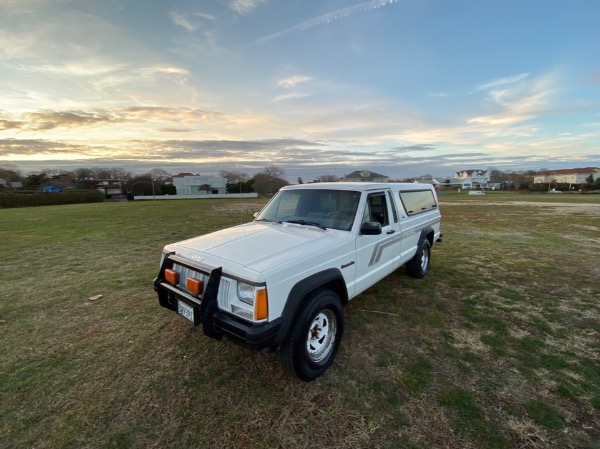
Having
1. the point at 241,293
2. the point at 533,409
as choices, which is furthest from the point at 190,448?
the point at 533,409

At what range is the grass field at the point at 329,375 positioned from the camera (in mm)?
2211

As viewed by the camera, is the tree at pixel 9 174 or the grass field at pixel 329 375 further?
the tree at pixel 9 174

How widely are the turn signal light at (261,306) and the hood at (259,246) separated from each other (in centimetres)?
19

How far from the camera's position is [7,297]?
4.64m

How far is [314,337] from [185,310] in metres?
1.32

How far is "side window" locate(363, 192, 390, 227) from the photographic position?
3.84m

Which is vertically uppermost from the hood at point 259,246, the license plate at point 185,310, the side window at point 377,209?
the side window at point 377,209

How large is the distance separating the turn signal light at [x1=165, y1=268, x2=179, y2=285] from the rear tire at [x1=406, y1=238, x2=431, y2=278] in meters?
4.07

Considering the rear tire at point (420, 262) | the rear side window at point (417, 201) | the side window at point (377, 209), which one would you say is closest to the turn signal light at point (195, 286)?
the side window at point (377, 209)

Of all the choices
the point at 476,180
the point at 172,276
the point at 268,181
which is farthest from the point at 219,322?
the point at 476,180

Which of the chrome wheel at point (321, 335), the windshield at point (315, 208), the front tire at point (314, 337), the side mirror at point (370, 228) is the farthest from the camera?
the windshield at point (315, 208)

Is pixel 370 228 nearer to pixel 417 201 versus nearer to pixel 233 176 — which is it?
pixel 417 201

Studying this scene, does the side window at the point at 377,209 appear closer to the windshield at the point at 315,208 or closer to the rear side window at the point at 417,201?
the windshield at the point at 315,208

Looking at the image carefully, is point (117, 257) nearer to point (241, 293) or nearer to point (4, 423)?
point (4, 423)
